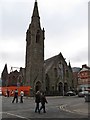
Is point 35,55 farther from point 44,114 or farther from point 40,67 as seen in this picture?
point 44,114

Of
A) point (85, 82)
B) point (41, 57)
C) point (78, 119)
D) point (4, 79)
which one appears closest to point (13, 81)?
point (4, 79)

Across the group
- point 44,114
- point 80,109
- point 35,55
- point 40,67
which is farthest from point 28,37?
point 44,114

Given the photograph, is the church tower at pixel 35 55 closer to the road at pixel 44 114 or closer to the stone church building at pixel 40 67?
the stone church building at pixel 40 67

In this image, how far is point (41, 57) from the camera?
6888 centimetres

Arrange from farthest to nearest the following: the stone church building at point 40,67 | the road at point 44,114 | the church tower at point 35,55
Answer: the stone church building at point 40,67, the church tower at point 35,55, the road at point 44,114

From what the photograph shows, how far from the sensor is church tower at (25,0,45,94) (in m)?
66.6

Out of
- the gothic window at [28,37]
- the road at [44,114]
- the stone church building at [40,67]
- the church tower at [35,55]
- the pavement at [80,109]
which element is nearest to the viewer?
the road at [44,114]

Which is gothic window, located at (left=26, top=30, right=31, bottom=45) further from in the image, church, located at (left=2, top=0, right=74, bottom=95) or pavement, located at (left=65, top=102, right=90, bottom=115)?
pavement, located at (left=65, top=102, right=90, bottom=115)

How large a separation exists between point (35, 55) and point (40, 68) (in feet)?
12.5

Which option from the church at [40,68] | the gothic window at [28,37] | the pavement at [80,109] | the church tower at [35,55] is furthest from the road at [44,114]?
the gothic window at [28,37]

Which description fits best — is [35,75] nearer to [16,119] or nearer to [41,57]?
[41,57]

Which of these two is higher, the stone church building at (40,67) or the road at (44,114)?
the stone church building at (40,67)

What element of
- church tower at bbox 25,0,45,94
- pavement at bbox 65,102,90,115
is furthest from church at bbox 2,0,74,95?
pavement at bbox 65,102,90,115

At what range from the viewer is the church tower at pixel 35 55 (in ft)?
219
